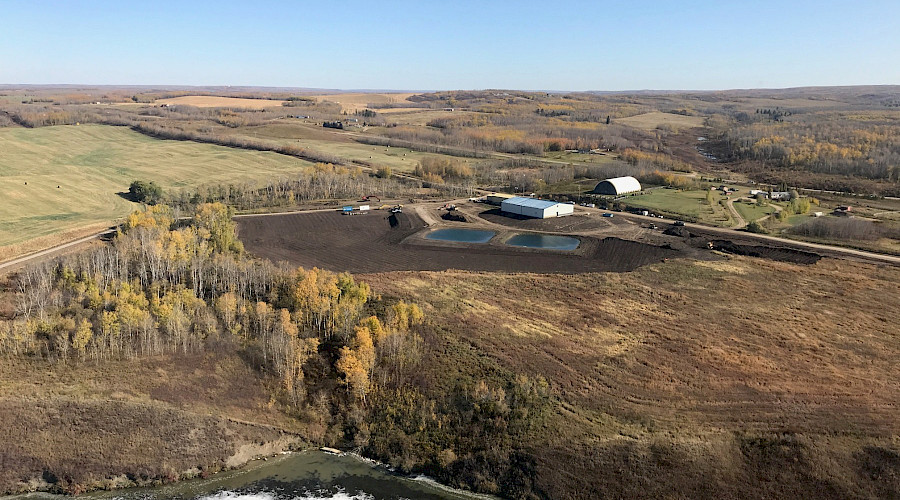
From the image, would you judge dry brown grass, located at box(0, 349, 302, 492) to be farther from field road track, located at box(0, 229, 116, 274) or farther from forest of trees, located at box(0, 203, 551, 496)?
field road track, located at box(0, 229, 116, 274)

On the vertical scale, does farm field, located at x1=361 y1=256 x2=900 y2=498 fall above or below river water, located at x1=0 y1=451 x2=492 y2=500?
above

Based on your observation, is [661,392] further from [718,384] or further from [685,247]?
→ [685,247]

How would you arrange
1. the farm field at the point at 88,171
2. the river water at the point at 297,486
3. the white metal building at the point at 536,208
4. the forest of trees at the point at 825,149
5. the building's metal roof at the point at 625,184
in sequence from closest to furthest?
the river water at the point at 297,486 < the farm field at the point at 88,171 < the white metal building at the point at 536,208 < the building's metal roof at the point at 625,184 < the forest of trees at the point at 825,149

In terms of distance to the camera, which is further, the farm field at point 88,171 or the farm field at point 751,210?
the farm field at point 751,210

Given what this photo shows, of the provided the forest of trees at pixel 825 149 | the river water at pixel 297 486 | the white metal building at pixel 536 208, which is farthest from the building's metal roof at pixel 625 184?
the river water at pixel 297 486

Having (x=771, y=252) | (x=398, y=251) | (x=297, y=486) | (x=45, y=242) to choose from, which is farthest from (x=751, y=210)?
(x=45, y=242)

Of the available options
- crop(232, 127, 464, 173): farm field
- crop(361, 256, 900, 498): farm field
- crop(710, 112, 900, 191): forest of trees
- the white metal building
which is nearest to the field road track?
crop(361, 256, 900, 498): farm field

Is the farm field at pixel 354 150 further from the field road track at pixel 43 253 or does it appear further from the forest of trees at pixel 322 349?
the forest of trees at pixel 322 349
